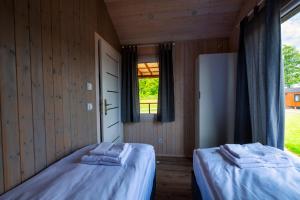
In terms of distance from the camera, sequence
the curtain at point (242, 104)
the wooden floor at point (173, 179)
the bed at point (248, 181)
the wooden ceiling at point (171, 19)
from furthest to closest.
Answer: the wooden ceiling at point (171, 19) < the curtain at point (242, 104) < the wooden floor at point (173, 179) < the bed at point (248, 181)

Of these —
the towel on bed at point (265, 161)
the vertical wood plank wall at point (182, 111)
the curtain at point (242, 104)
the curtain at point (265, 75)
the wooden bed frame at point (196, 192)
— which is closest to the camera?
the towel on bed at point (265, 161)

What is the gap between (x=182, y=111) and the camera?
3.07 m

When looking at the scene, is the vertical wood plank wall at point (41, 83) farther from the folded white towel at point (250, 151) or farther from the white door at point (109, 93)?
the folded white towel at point (250, 151)

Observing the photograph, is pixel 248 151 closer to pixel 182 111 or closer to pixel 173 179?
pixel 173 179

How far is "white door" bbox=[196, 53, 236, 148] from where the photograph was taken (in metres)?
2.46

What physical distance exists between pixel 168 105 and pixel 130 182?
2.15 meters

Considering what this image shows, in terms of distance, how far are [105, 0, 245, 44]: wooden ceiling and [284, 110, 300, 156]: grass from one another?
5.56ft

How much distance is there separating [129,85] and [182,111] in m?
1.13

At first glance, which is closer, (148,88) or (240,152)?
(240,152)

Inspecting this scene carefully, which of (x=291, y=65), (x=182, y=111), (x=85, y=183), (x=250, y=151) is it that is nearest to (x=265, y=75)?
(x=291, y=65)

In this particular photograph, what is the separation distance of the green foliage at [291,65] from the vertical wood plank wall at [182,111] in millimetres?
1349

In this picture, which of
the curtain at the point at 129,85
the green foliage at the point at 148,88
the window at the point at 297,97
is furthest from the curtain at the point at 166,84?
the window at the point at 297,97

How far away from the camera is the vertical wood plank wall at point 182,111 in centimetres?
298

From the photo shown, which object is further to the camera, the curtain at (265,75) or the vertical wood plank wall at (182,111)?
the vertical wood plank wall at (182,111)
